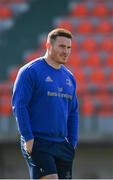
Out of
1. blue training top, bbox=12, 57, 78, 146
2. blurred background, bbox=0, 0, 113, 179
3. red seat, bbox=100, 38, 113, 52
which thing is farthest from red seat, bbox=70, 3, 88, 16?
blue training top, bbox=12, 57, 78, 146

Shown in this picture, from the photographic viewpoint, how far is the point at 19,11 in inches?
642

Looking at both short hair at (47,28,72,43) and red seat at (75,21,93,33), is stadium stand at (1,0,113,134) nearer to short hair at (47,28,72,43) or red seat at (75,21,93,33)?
red seat at (75,21,93,33)

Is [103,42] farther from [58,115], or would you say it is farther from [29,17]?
[58,115]

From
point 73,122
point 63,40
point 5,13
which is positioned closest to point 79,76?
point 5,13

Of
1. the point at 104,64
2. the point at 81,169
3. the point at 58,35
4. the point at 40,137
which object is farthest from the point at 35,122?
the point at 104,64

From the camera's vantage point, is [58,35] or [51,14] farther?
[51,14]

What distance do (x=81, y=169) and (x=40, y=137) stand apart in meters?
6.43

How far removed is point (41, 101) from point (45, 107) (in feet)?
0.18

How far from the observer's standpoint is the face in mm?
5230

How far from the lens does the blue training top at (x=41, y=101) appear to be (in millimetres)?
5105

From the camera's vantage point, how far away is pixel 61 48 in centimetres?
523

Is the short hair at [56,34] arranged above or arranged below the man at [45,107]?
above

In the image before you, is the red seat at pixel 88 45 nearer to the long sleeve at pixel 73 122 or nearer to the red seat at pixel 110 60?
the red seat at pixel 110 60

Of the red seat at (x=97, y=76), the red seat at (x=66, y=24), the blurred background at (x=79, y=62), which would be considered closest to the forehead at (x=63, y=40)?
the blurred background at (x=79, y=62)
